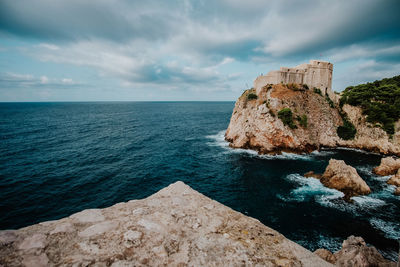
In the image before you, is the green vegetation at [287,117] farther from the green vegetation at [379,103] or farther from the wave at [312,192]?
the green vegetation at [379,103]

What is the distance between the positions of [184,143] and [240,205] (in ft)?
90.1

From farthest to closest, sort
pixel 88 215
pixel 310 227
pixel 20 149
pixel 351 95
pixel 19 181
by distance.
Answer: pixel 351 95 → pixel 20 149 → pixel 19 181 → pixel 310 227 → pixel 88 215

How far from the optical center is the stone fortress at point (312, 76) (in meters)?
49.1

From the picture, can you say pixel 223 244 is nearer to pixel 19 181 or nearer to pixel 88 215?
pixel 88 215

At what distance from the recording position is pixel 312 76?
5078 centimetres

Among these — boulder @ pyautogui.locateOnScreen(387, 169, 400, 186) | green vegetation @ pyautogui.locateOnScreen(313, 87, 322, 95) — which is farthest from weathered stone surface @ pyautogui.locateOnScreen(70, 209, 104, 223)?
green vegetation @ pyautogui.locateOnScreen(313, 87, 322, 95)

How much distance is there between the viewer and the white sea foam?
15.4 metres

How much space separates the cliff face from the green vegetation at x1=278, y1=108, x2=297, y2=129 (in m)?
0.46

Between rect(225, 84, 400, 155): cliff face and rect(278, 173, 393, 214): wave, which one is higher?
rect(225, 84, 400, 155): cliff face

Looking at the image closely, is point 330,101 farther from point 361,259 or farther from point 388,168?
point 361,259

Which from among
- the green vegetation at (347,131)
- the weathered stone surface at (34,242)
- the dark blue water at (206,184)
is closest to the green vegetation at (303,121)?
the dark blue water at (206,184)

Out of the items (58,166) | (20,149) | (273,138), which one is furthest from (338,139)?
(20,149)

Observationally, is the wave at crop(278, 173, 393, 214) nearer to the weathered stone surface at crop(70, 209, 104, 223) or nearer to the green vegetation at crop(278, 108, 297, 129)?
the green vegetation at crop(278, 108, 297, 129)

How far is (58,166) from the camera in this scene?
28578 mm
